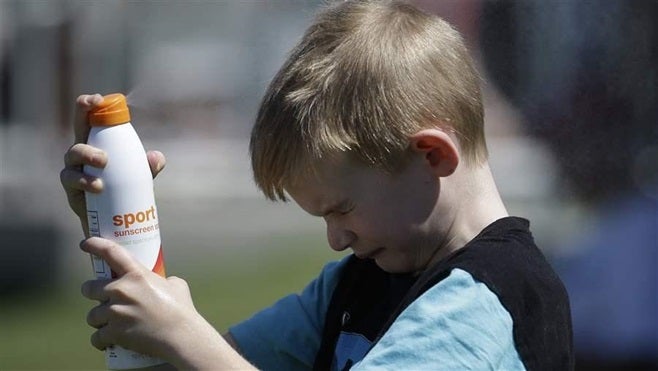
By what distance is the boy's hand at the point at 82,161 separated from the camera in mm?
1470

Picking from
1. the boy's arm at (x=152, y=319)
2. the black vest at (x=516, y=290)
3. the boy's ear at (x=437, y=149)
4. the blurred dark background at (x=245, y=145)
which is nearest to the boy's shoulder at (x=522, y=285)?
the black vest at (x=516, y=290)

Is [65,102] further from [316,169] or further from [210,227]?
[316,169]

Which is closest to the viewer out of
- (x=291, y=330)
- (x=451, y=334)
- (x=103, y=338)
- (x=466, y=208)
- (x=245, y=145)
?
(x=451, y=334)

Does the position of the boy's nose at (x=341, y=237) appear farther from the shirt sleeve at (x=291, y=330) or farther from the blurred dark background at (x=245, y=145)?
the blurred dark background at (x=245, y=145)

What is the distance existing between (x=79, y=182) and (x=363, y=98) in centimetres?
40

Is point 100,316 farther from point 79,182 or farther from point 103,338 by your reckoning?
point 79,182

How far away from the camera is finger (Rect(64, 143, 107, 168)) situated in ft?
4.80

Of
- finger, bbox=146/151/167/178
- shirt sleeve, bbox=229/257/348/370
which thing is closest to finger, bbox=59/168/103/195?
finger, bbox=146/151/167/178

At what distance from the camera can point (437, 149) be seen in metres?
1.52

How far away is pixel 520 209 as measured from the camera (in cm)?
353

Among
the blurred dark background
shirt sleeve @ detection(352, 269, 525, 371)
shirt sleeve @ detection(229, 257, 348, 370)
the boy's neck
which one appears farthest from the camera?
the blurred dark background

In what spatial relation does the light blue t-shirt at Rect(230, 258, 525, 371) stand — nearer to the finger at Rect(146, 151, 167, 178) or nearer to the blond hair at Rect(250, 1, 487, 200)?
the blond hair at Rect(250, 1, 487, 200)

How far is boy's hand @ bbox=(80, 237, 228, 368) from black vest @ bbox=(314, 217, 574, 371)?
26cm

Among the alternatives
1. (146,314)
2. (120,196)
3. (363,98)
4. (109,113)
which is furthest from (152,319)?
(363,98)
